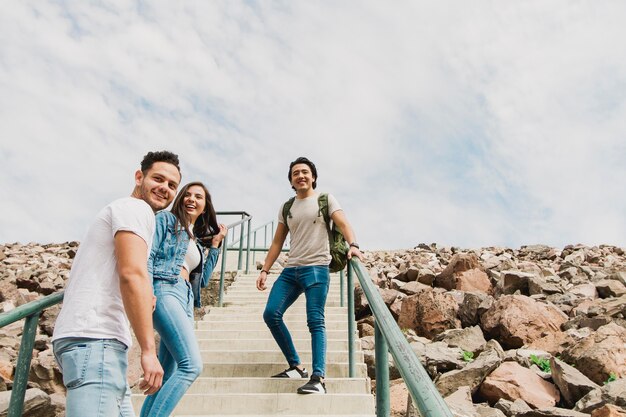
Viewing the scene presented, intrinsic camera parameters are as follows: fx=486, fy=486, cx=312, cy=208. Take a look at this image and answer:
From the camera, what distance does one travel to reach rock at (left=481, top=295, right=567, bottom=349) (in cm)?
489

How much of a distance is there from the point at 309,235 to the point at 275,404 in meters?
1.09

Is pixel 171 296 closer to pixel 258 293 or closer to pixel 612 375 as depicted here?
pixel 612 375

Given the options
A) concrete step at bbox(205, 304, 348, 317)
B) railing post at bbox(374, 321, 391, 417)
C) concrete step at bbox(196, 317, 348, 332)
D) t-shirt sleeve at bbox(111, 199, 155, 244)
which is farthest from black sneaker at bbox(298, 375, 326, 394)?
concrete step at bbox(205, 304, 348, 317)

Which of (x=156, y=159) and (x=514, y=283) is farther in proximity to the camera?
(x=514, y=283)

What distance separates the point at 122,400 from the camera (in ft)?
4.43

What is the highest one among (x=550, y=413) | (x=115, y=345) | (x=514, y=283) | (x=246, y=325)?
(x=514, y=283)

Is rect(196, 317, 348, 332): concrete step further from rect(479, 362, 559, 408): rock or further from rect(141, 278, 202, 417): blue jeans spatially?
rect(141, 278, 202, 417): blue jeans

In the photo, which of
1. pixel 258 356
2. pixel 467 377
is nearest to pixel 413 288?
pixel 467 377

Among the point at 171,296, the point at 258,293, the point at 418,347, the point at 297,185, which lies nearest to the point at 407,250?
the point at 258,293

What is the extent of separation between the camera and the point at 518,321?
4.97m

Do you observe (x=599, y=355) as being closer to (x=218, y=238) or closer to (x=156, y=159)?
(x=218, y=238)

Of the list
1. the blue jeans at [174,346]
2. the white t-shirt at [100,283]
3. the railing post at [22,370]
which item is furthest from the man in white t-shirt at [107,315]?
the railing post at [22,370]

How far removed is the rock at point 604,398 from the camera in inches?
127

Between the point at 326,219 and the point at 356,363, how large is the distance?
119 cm
